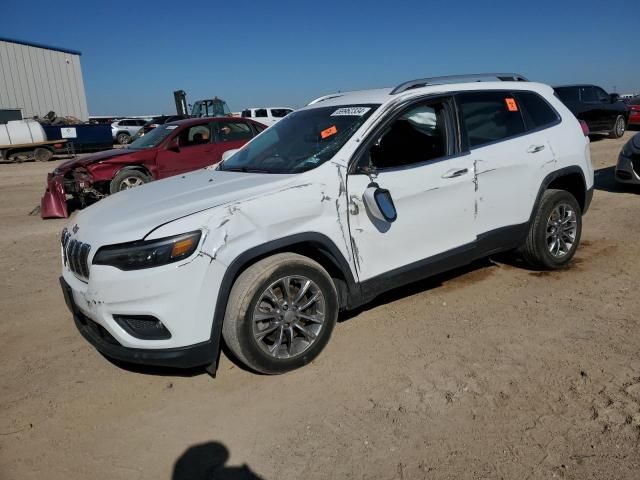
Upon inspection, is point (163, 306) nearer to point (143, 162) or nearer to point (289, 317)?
point (289, 317)

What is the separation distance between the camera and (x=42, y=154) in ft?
71.4

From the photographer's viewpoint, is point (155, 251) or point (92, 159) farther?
point (92, 159)

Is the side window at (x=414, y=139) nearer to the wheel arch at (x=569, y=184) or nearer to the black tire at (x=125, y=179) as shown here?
the wheel arch at (x=569, y=184)

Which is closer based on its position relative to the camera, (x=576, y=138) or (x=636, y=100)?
(x=576, y=138)

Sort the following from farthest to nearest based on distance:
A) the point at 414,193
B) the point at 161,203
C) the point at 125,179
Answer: the point at 125,179 → the point at 414,193 → the point at 161,203

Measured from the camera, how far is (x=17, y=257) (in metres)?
6.46

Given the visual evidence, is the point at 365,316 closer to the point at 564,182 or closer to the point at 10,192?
the point at 564,182

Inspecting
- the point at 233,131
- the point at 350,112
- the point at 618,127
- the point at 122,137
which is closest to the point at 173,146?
the point at 233,131

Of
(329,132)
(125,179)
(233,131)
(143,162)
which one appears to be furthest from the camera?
(233,131)

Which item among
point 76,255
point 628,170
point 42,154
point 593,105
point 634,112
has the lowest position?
point 628,170

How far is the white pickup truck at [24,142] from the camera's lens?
20.8m

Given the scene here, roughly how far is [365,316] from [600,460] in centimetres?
205

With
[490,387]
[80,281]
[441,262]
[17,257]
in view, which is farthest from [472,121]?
[17,257]

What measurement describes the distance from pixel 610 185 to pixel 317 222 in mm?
8146
